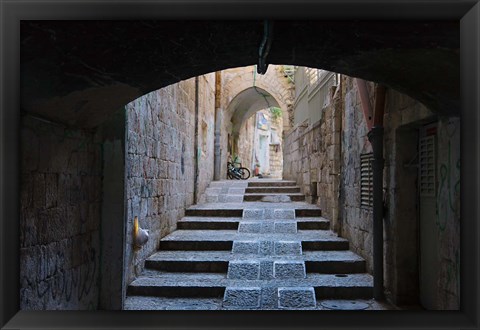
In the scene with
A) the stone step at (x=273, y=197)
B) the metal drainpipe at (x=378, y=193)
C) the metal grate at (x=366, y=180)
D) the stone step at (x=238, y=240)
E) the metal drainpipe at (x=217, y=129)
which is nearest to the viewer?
the metal drainpipe at (x=378, y=193)

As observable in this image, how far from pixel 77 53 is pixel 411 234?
3.58 m

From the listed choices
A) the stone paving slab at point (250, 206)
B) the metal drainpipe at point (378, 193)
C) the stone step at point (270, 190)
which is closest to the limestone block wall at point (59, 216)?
the metal drainpipe at point (378, 193)

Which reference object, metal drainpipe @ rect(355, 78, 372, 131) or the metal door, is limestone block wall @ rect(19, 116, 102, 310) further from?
the metal door

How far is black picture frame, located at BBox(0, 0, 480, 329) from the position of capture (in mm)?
2115

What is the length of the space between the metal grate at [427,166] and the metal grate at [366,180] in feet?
3.58

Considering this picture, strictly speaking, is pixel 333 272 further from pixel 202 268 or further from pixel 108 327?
pixel 108 327

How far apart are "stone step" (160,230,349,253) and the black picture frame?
4664 mm

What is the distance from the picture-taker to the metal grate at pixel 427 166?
4.49 metres

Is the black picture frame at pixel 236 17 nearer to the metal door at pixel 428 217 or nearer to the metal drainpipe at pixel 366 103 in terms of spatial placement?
the metal door at pixel 428 217

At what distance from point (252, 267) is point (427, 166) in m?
2.49

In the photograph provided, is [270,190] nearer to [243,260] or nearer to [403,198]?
[243,260]

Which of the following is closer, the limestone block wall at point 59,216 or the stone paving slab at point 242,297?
the limestone block wall at point 59,216

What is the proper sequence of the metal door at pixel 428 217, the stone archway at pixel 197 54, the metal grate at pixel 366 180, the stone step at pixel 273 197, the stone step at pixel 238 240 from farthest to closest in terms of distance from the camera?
the stone step at pixel 273 197 < the stone step at pixel 238 240 < the metal grate at pixel 366 180 < the metal door at pixel 428 217 < the stone archway at pixel 197 54

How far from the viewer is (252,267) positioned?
6.12 meters
